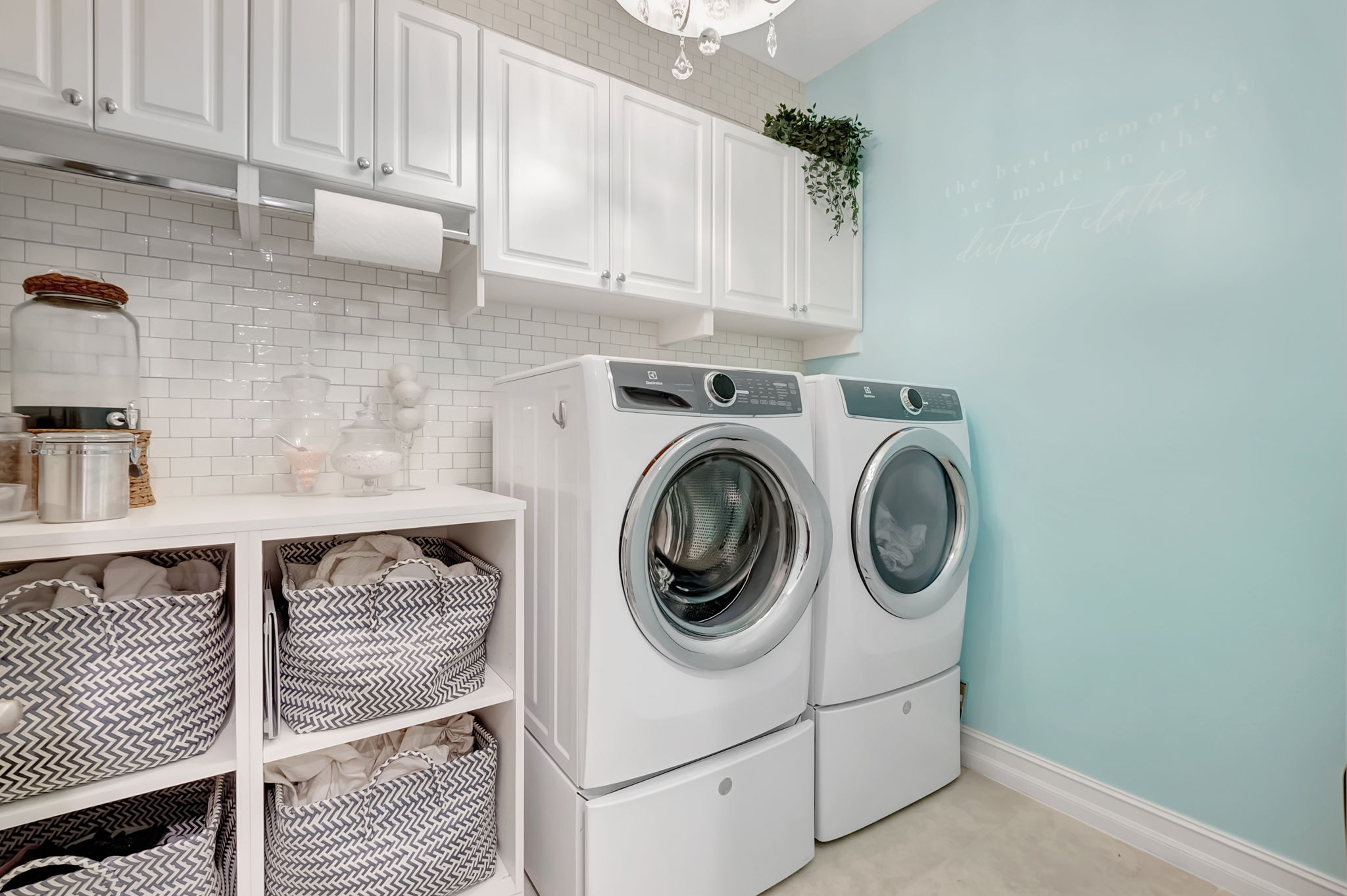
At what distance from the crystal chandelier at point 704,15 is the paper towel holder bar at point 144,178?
0.93 m

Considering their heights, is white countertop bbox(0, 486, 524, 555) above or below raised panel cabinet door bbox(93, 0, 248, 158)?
below

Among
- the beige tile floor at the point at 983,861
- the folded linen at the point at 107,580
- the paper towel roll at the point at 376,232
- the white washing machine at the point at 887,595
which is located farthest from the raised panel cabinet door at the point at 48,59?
the beige tile floor at the point at 983,861

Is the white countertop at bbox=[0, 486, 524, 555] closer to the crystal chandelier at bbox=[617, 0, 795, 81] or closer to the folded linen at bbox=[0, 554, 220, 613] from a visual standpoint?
the folded linen at bbox=[0, 554, 220, 613]

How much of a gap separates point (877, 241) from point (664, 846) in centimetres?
231

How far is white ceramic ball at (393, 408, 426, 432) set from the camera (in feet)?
5.61

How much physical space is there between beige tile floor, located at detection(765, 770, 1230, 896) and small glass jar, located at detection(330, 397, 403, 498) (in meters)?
1.48

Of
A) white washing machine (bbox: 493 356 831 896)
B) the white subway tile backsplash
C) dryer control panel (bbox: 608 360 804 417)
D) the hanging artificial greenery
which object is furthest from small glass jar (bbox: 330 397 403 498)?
the hanging artificial greenery

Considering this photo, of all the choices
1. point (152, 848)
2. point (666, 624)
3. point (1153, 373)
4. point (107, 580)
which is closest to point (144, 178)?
point (107, 580)

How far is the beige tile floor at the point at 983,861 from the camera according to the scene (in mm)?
1603

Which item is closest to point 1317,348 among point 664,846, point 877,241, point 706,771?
point 877,241

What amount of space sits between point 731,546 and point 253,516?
1070mm

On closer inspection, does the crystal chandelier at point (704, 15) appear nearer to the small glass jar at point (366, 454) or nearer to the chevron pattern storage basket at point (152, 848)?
the small glass jar at point (366, 454)

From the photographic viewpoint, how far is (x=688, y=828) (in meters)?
1.43

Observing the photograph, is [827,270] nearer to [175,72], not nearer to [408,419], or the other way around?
[408,419]
